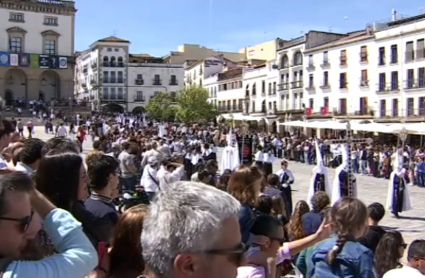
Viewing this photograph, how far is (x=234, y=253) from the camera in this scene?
6.61ft

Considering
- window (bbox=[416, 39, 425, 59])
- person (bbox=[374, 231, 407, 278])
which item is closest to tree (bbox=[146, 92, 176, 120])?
window (bbox=[416, 39, 425, 59])

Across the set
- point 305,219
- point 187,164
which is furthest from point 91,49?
point 305,219

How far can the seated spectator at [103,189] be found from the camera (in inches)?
144

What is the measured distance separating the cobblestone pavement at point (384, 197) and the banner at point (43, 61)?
3180cm

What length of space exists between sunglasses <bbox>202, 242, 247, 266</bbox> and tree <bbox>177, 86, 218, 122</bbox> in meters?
63.3

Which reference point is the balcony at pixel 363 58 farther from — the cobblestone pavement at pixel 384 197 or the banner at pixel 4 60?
the banner at pixel 4 60

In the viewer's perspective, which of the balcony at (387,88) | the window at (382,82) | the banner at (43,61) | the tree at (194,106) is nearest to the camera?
the balcony at (387,88)

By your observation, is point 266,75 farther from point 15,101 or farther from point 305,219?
point 305,219

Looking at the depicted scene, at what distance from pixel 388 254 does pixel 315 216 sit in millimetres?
1520

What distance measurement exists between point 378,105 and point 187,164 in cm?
2939

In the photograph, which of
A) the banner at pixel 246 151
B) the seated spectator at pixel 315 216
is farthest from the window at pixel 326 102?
the seated spectator at pixel 315 216

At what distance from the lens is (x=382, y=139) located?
40.2 m

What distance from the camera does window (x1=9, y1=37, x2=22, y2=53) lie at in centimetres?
6170

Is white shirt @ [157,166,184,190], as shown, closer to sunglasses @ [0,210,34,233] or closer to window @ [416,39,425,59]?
sunglasses @ [0,210,34,233]
